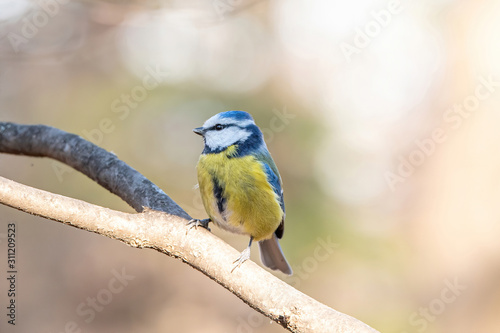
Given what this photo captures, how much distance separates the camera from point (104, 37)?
6.08 m

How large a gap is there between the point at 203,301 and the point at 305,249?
164 centimetres

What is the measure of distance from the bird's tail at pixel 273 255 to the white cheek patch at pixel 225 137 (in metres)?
0.65

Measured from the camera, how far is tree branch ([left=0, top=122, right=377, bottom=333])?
1382 millimetres

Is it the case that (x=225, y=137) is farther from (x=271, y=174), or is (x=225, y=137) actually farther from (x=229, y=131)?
(x=271, y=174)

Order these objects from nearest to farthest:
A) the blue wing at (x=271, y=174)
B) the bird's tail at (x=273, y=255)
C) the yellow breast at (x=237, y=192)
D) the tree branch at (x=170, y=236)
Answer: the tree branch at (x=170, y=236) < the yellow breast at (x=237, y=192) < the blue wing at (x=271, y=174) < the bird's tail at (x=273, y=255)

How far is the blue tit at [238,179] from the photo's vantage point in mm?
2066

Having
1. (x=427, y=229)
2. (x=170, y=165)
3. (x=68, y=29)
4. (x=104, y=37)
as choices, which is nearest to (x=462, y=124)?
(x=427, y=229)

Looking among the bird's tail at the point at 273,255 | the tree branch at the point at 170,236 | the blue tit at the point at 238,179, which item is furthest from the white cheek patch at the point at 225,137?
the bird's tail at the point at 273,255

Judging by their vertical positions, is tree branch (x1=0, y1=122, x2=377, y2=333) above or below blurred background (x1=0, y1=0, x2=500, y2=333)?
above

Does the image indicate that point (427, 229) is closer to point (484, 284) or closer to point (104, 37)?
point (484, 284)

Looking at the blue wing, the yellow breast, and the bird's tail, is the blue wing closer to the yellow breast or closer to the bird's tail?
the yellow breast

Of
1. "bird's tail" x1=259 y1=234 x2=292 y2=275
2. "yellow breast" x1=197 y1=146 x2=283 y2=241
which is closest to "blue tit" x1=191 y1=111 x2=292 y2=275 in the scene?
"yellow breast" x1=197 y1=146 x2=283 y2=241

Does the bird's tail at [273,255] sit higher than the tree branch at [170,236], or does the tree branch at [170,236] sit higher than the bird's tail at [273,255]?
the tree branch at [170,236]

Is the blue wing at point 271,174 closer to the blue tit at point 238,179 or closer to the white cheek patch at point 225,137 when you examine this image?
the blue tit at point 238,179
